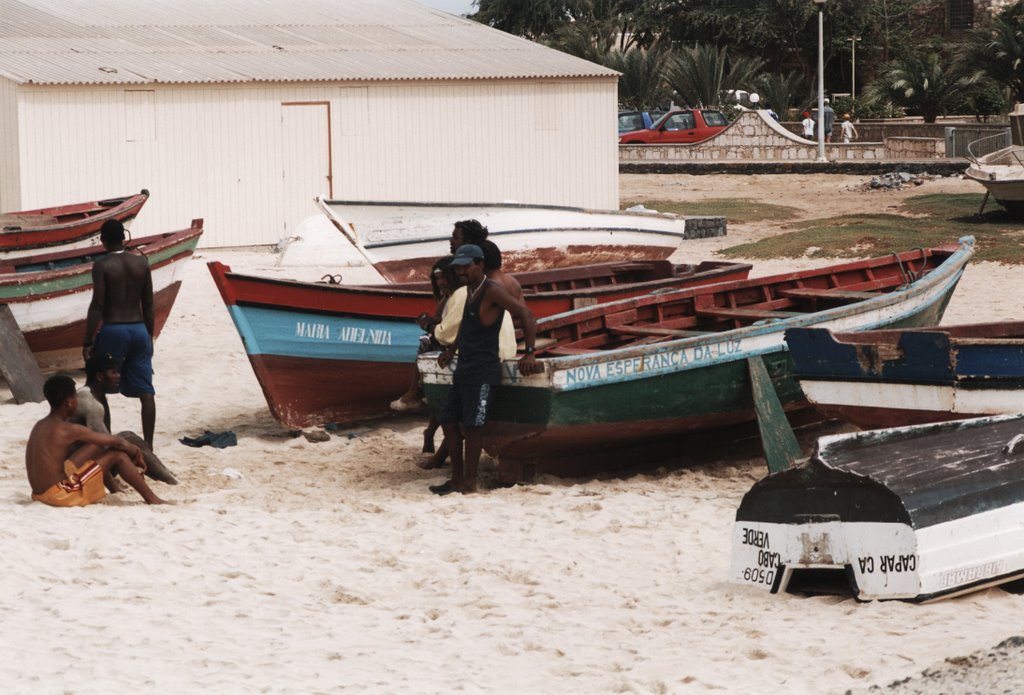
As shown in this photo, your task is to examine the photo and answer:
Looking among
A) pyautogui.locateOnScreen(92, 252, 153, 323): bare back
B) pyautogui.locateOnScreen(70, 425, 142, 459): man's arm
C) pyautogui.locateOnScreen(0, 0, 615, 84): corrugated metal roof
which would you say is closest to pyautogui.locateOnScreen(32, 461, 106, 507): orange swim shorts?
pyautogui.locateOnScreen(70, 425, 142, 459): man's arm

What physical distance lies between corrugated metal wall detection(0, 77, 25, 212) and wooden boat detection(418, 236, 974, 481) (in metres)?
12.3

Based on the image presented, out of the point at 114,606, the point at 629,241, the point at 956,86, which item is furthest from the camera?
the point at 956,86

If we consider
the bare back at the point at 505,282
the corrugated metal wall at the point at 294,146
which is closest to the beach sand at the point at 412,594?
the bare back at the point at 505,282

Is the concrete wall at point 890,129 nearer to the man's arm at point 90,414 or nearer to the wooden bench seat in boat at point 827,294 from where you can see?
the wooden bench seat in boat at point 827,294

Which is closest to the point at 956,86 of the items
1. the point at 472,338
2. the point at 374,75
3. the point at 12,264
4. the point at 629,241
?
the point at 374,75

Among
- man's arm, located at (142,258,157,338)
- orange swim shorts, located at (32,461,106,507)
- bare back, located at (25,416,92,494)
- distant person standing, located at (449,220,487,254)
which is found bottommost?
orange swim shorts, located at (32,461,106,507)

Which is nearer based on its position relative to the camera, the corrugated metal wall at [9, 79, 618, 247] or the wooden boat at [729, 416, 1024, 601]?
the wooden boat at [729, 416, 1024, 601]

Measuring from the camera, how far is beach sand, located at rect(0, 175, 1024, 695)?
20.3 ft

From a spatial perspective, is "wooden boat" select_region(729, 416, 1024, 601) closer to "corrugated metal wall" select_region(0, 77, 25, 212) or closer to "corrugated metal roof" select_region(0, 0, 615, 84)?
"corrugated metal wall" select_region(0, 77, 25, 212)

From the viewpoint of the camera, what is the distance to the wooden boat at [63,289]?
1326cm

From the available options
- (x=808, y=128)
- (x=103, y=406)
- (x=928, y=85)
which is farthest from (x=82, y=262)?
(x=928, y=85)

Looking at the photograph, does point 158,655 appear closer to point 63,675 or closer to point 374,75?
point 63,675

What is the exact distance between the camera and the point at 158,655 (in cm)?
645

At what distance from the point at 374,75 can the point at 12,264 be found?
10.9 meters
